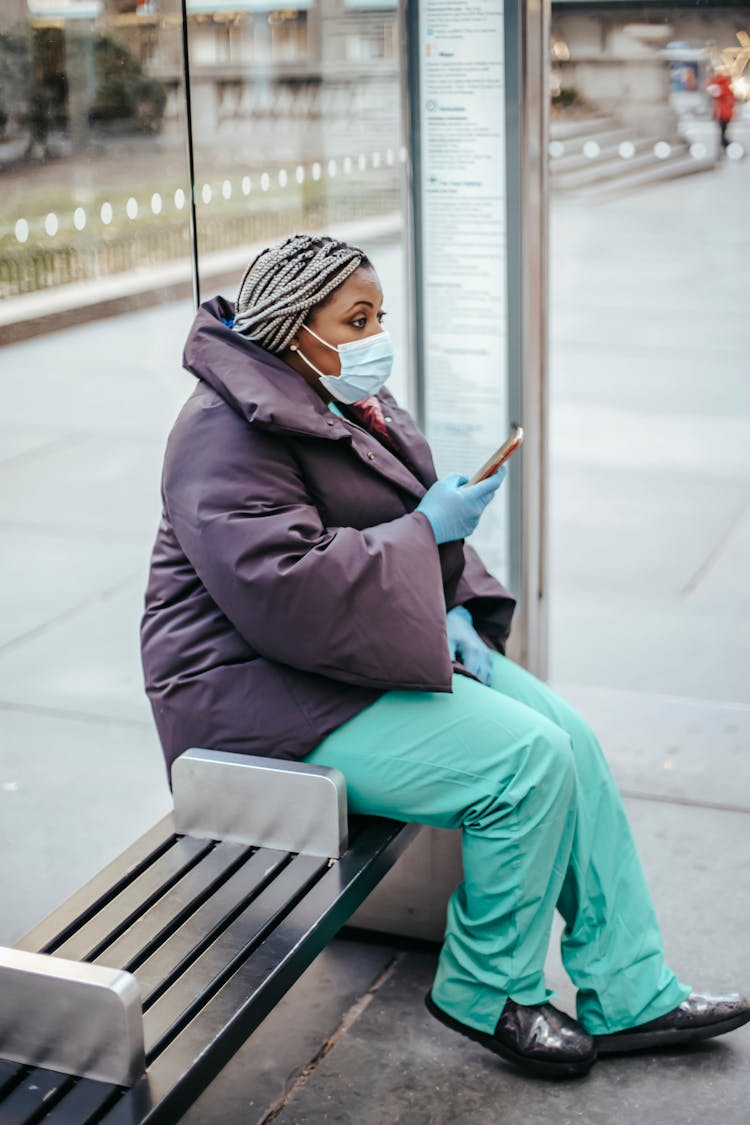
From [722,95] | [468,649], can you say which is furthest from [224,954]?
[722,95]

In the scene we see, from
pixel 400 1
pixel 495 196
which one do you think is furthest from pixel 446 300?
pixel 400 1

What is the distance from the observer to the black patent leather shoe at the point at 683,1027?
270 cm

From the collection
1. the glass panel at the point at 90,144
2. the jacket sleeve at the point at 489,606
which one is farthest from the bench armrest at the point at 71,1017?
the glass panel at the point at 90,144

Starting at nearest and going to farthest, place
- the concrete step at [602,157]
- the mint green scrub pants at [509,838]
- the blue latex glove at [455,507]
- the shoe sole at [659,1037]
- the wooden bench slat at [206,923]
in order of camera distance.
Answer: the wooden bench slat at [206,923] → the mint green scrub pants at [509,838] → the blue latex glove at [455,507] → the shoe sole at [659,1037] → the concrete step at [602,157]

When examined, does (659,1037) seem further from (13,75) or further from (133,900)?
(13,75)

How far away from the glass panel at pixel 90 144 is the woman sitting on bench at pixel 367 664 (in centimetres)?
64

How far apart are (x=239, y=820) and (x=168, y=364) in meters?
2.10

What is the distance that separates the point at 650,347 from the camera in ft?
24.3

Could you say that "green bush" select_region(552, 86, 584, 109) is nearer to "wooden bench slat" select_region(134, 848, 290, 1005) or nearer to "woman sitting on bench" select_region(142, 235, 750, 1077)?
"woman sitting on bench" select_region(142, 235, 750, 1077)

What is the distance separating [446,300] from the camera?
3.17 meters

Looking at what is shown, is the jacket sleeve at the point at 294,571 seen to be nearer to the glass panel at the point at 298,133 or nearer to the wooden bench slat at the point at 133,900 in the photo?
the wooden bench slat at the point at 133,900

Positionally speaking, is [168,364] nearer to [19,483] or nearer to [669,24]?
[19,483]

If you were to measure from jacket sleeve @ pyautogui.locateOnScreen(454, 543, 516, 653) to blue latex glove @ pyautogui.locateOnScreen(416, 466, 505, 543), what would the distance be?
0.32 m

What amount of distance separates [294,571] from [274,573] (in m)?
0.03
